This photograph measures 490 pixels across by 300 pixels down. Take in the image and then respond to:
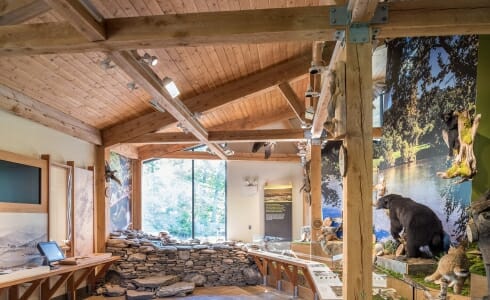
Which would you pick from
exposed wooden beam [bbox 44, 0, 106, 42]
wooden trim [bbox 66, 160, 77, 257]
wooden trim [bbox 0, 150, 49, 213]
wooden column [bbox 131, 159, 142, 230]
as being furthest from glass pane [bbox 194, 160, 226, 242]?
exposed wooden beam [bbox 44, 0, 106, 42]

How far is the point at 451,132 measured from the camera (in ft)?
10.2

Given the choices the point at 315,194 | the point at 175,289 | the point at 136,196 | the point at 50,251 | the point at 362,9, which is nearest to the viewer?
the point at 362,9

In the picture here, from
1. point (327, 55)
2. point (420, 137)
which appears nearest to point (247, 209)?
point (327, 55)

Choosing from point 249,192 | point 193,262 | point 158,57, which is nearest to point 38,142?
point 158,57

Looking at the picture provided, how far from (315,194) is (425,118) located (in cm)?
459

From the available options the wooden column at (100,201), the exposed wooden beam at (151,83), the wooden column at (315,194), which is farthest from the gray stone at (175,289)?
the exposed wooden beam at (151,83)

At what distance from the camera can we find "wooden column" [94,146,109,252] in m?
7.29

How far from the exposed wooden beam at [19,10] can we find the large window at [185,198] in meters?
7.57

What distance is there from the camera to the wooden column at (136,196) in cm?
1014

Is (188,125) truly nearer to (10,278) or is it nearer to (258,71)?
(258,71)

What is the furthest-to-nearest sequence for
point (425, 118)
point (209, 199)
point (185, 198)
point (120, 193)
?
point (209, 199)
point (185, 198)
point (120, 193)
point (425, 118)

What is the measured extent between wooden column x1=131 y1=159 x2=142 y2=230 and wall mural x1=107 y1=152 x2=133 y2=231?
0.15 metres

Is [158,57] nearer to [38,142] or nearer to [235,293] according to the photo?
[38,142]

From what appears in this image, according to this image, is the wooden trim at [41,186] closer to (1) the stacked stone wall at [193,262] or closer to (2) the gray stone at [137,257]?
(1) the stacked stone wall at [193,262]
